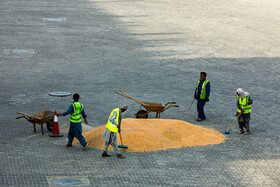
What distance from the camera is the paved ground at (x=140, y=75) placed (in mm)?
12758

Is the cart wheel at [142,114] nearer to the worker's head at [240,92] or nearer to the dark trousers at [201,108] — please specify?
the dark trousers at [201,108]

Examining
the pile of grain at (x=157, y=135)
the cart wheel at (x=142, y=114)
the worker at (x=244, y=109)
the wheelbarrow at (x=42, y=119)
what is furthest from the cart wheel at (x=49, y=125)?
the worker at (x=244, y=109)

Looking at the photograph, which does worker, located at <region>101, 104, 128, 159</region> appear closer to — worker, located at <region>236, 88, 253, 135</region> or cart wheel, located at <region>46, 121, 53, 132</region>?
cart wheel, located at <region>46, 121, 53, 132</region>

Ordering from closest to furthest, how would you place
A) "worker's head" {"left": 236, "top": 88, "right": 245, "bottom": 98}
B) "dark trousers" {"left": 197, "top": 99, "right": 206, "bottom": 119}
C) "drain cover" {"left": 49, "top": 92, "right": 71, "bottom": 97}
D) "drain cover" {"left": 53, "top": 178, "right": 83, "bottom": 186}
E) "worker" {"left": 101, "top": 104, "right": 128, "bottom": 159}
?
1. "drain cover" {"left": 53, "top": 178, "right": 83, "bottom": 186}
2. "worker" {"left": 101, "top": 104, "right": 128, "bottom": 159}
3. "worker's head" {"left": 236, "top": 88, "right": 245, "bottom": 98}
4. "dark trousers" {"left": 197, "top": 99, "right": 206, "bottom": 119}
5. "drain cover" {"left": 49, "top": 92, "right": 71, "bottom": 97}

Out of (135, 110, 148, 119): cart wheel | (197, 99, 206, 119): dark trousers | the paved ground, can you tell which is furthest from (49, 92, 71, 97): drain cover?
(197, 99, 206, 119): dark trousers

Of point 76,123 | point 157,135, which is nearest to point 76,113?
point 76,123

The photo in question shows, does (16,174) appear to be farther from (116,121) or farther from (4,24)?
(4,24)

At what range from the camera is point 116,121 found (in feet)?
44.1

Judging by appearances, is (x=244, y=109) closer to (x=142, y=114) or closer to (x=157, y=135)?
(x=157, y=135)

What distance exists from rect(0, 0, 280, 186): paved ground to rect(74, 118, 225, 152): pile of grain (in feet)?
1.26

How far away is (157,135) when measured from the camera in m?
14.8

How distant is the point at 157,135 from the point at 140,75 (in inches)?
331

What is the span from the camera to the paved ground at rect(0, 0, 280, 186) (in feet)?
41.9

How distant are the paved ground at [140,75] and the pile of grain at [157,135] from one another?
1.26ft
